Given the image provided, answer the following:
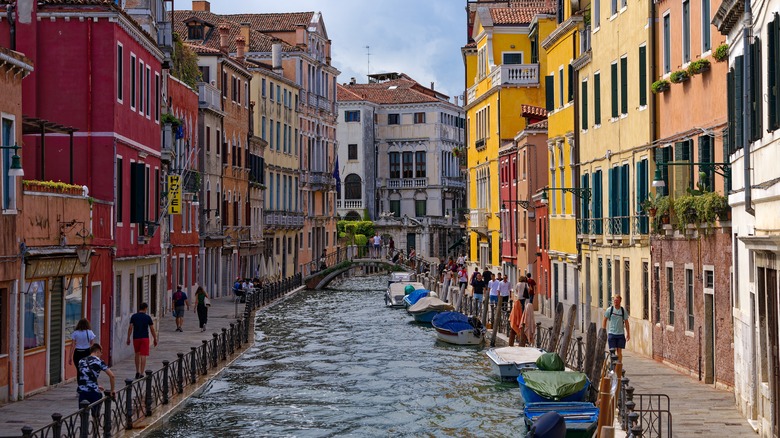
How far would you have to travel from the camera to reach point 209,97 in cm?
5444

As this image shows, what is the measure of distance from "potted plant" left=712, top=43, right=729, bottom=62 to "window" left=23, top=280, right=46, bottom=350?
12.6 m

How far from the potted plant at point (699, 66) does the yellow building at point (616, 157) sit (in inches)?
160

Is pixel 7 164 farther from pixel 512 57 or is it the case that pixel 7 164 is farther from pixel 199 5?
pixel 199 5

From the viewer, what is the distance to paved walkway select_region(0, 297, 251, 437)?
63.1 feet

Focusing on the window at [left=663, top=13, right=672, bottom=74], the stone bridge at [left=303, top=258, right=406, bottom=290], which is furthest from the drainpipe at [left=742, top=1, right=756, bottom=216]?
the stone bridge at [left=303, top=258, right=406, bottom=290]

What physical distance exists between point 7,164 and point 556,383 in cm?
997

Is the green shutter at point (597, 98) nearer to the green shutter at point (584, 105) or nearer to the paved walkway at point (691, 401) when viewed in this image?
the green shutter at point (584, 105)

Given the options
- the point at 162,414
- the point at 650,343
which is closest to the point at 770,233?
the point at 162,414

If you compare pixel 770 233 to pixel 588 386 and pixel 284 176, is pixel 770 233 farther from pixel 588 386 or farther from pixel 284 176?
pixel 284 176

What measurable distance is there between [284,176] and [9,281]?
55.6 m

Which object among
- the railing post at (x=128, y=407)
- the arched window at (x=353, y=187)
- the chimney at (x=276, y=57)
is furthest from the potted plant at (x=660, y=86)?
the arched window at (x=353, y=187)

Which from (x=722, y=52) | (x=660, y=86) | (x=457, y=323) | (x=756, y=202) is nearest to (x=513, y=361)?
(x=660, y=86)

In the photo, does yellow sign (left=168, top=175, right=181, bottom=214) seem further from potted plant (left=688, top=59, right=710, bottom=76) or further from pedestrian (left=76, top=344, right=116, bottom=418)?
pedestrian (left=76, top=344, right=116, bottom=418)

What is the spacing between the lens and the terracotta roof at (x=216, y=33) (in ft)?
229
